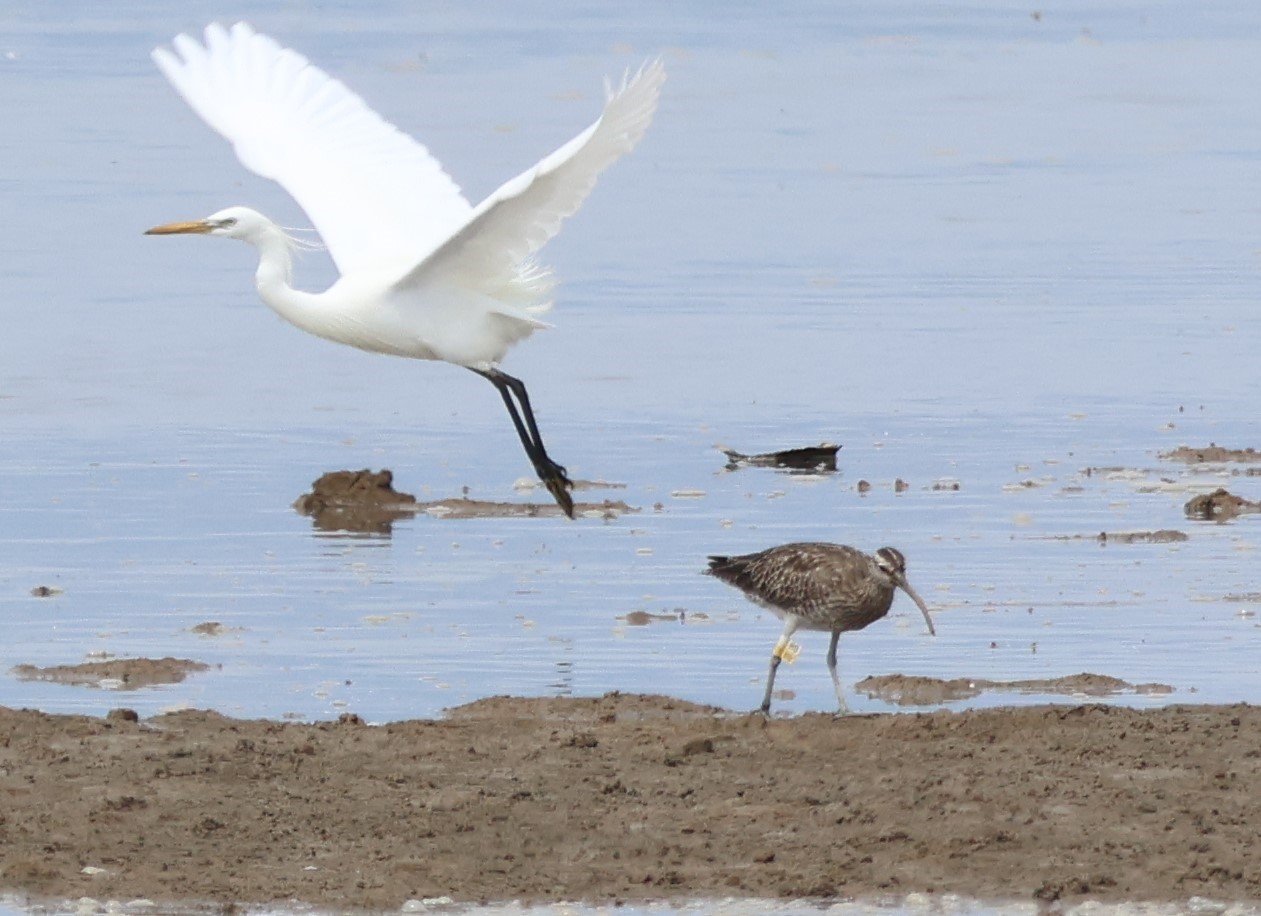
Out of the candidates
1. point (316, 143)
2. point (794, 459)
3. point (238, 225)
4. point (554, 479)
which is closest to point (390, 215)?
point (316, 143)

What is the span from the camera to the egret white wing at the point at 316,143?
1478 cm

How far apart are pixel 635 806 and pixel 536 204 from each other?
3.53m

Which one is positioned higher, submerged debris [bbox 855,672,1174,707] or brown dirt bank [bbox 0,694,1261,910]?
submerged debris [bbox 855,672,1174,707]

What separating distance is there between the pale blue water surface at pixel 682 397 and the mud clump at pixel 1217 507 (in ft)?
0.62

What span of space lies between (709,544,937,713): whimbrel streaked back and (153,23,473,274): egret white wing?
10.7 ft

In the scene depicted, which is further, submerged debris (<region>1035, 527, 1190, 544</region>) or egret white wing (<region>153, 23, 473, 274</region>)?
submerged debris (<region>1035, 527, 1190, 544</region>)

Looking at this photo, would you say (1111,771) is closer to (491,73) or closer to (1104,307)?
(1104,307)

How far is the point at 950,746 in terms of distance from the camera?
10680mm

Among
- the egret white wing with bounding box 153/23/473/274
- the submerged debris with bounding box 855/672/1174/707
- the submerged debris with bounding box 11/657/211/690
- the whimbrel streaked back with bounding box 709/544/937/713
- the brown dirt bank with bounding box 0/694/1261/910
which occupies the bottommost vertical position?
the brown dirt bank with bounding box 0/694/1261/910

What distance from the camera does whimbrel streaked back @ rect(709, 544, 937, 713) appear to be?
12.0m

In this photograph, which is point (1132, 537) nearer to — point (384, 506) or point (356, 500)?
point (384, 506)

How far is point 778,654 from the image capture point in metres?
12.0

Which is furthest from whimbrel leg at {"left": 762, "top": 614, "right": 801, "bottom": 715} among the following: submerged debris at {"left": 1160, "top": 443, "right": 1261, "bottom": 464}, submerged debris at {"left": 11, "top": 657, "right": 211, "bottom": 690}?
submerged debris at {"left": 1160, "top": 443, "right": 1261, "bottom": 464}

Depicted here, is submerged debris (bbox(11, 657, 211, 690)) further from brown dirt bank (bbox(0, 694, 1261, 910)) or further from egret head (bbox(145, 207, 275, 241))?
egret head (bbox(145, 207, 275, 241))
